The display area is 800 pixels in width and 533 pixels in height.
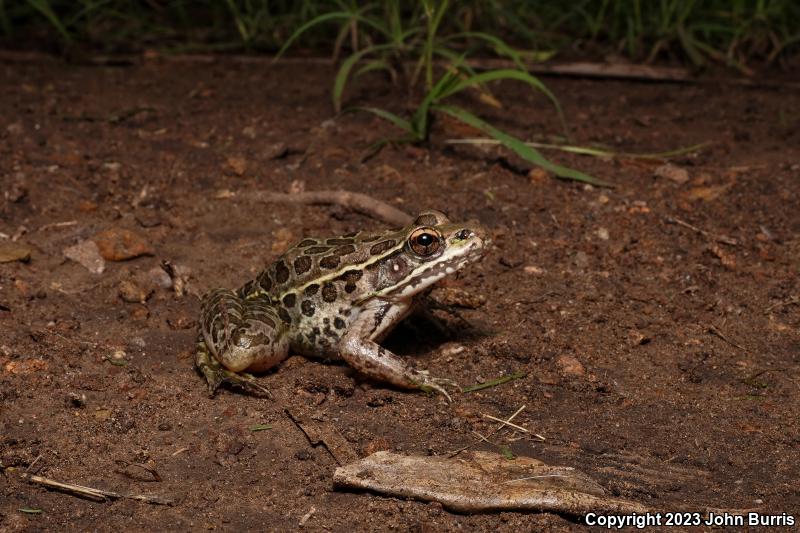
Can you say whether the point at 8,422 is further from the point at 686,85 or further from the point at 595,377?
the point at 686,85

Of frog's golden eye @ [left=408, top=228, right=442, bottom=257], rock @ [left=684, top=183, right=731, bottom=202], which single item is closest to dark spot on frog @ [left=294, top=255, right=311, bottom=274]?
frog's golden eye @ [left=408, top=228, right=442, bottom=257]

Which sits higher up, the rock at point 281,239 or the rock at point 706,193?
the rock at point 706,193

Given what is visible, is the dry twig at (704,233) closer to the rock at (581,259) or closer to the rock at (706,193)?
the rock at (706,193)

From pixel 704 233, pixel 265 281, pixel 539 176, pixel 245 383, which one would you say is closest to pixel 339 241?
pixel 265 281

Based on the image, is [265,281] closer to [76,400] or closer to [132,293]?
[132,293]

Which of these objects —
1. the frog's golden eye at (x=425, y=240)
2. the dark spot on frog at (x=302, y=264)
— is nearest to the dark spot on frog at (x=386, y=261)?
the frog's golden eye at (x=425, y=240)

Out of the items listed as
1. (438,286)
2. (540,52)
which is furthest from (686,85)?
(438,286)
